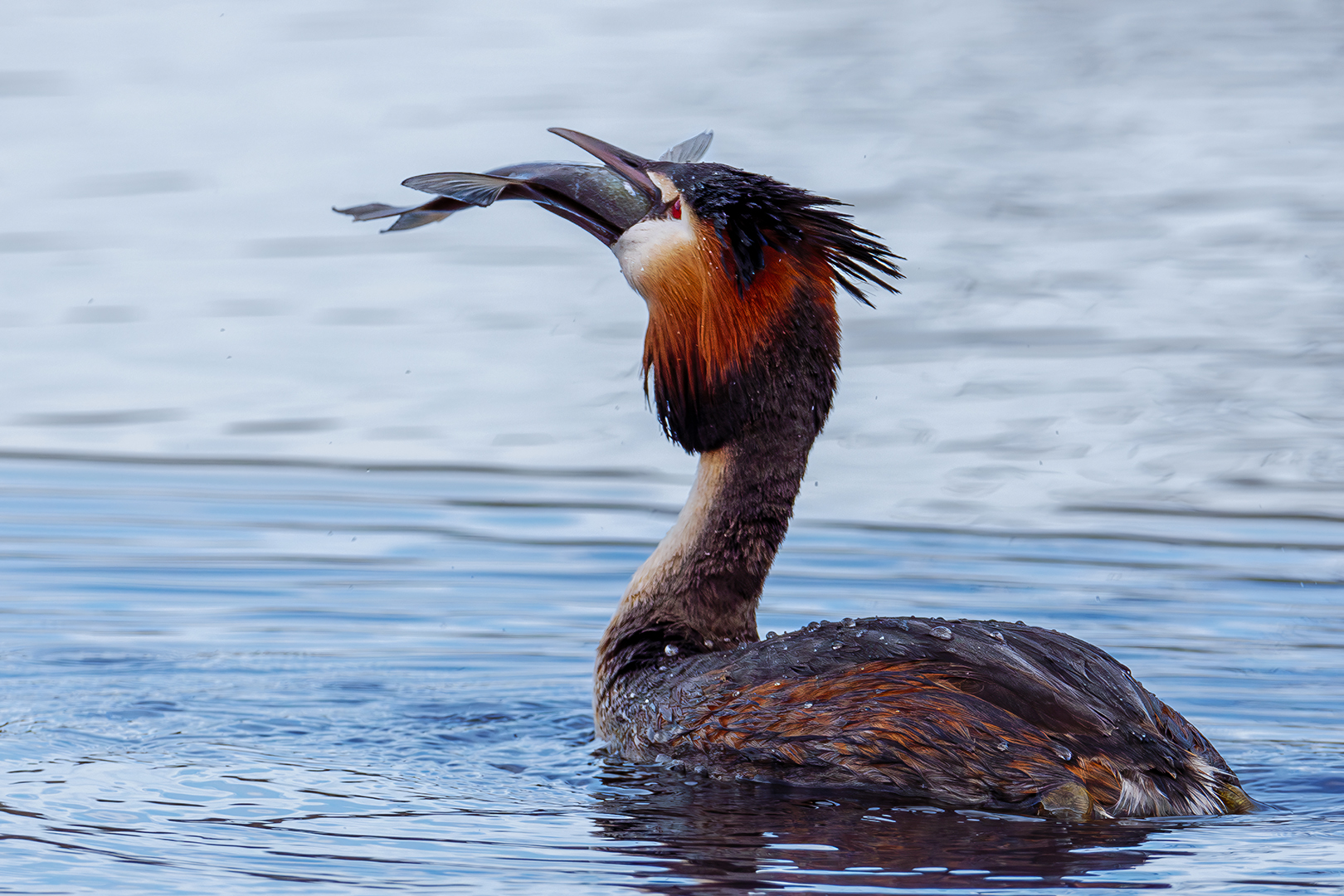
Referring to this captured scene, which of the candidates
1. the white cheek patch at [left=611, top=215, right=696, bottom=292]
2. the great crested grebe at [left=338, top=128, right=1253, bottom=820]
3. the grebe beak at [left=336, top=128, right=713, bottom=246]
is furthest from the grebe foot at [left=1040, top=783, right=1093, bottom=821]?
the grebe beak at [left=336, top=128, right=713, bottom=246]

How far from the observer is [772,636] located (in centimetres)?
678

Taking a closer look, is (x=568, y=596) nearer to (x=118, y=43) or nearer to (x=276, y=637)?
(x=276, y=637)

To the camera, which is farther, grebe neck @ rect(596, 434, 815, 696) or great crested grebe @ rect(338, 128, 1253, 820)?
grebe neck @ rect(596, 434, 815, 696)

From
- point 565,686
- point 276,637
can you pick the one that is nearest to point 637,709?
point 565,686

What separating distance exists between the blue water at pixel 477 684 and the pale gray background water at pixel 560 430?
0.03 metres

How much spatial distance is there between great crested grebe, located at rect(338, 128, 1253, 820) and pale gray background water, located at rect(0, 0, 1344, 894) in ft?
0.60

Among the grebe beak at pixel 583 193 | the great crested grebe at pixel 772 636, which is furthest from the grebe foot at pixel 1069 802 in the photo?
the grebe beak at pixel 583 193

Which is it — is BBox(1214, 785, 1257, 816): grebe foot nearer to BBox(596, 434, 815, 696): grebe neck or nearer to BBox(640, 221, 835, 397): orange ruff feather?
BBox(596, 434, 815, 696): grebe neck

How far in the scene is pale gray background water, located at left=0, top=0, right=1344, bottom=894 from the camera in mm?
6082

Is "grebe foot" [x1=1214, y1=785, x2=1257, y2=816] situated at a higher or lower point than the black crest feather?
lower

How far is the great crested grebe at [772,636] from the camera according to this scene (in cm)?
598

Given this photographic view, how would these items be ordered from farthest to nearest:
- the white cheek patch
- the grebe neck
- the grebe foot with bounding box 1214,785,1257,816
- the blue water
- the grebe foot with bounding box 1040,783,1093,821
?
the grebe neck < the white cheek patch < the grebe foot with bounding box 1214,785,1257,816 < the grebe foot with bounding box 1040,783,1093,821 < the blue water

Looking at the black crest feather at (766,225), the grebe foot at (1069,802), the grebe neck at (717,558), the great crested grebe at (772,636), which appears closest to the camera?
the grebe foot at (1069,802)

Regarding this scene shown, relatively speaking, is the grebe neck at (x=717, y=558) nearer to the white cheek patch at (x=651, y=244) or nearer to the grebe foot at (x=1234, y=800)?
the white cheek patch at (x=651, y=244)
